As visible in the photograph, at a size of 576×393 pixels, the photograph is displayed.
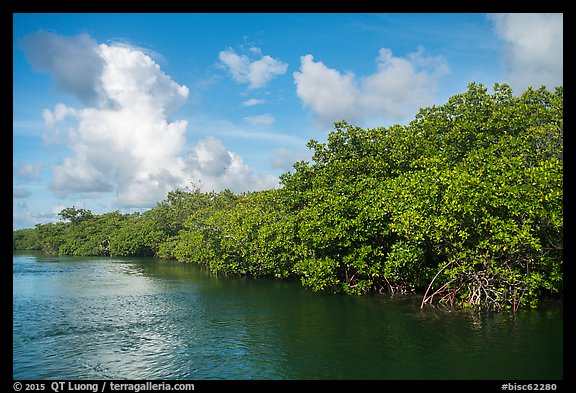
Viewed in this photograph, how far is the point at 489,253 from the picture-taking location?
1664 cm

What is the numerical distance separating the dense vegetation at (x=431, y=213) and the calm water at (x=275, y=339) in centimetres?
153

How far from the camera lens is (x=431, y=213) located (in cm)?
1658

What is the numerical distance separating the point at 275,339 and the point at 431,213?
777cm

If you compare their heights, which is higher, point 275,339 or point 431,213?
point 431,213

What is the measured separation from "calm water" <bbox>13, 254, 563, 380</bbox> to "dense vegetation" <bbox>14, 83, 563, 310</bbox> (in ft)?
Result: 5.01

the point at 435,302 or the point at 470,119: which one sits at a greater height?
the point at 470,119

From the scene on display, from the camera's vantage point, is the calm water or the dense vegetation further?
the dense vegetation

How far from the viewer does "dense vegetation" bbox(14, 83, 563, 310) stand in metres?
15.3

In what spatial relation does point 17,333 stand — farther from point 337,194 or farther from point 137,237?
point 137,237

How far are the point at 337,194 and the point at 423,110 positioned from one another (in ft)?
31.8

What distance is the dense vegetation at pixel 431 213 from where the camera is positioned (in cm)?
1529

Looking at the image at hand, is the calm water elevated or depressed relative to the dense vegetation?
depressed

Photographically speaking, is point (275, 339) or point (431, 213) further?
point (431, 213)
